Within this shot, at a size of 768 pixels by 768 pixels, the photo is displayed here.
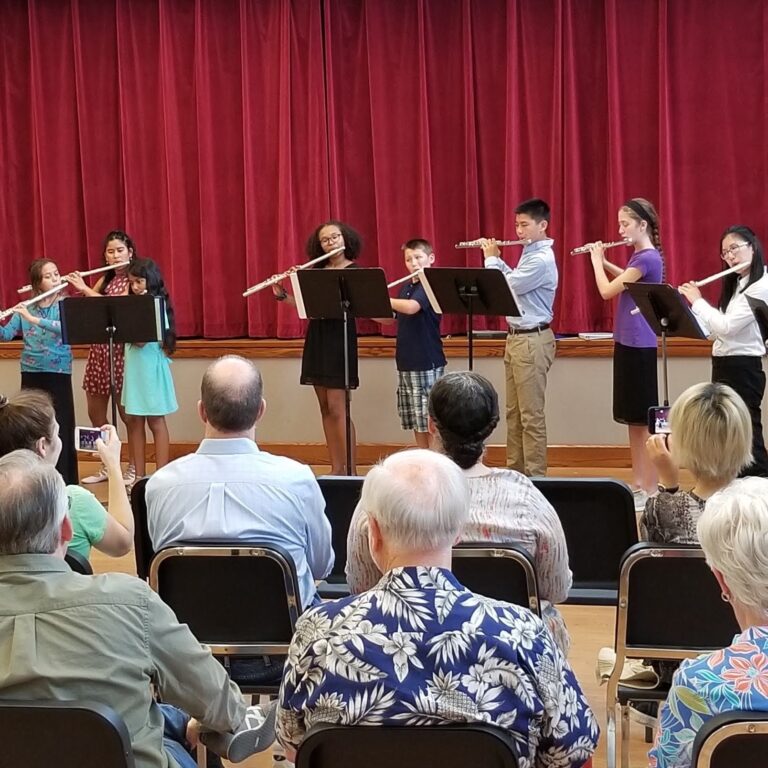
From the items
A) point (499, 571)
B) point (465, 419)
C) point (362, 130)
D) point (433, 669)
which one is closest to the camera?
point (433, 669)

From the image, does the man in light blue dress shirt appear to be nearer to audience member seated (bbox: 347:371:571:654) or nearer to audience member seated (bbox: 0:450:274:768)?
audience member seated (bbox: 347:371:571:654)

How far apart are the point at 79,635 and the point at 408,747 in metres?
0.53

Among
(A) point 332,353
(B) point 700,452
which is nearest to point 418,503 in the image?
(B) point 700,452

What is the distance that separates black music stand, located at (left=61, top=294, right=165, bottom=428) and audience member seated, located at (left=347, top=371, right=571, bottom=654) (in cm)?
284

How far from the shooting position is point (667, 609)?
235 cm

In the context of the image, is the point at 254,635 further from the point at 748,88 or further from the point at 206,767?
the point at 748,88

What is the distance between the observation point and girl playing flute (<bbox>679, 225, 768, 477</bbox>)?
4930 millimetres

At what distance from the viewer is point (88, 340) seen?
5.08 m

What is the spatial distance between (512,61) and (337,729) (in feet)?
17.8

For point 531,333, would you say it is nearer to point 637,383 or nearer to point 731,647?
point 637,383

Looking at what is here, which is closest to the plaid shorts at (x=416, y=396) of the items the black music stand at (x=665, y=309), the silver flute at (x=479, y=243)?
the silver flute at (x=479, y=243)

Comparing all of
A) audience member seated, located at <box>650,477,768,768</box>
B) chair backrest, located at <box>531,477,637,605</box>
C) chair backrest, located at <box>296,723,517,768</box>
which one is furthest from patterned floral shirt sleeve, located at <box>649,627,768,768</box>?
chair backrest, located at <box>531,477,637,605</box>

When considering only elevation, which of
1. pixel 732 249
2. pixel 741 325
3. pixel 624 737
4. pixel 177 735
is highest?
pixel 732 249

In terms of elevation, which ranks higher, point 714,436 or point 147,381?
point 714,436
